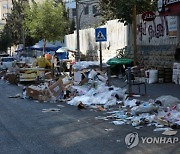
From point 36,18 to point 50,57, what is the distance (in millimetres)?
20469

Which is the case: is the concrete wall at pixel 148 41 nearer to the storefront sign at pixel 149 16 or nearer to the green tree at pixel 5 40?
the storefront sign at pixel 149 16

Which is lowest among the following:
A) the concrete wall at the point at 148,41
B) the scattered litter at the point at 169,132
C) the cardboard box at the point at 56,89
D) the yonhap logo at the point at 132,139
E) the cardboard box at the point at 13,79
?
the cardboard box at the point at 13,79

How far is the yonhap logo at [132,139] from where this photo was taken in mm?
7152

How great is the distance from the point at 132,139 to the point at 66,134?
4.56 ft

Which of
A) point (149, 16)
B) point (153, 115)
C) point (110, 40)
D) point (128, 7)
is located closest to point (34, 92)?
point (153, 115)

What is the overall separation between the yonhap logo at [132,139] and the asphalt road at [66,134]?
8 cm

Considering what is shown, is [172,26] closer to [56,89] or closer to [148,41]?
[148,41]

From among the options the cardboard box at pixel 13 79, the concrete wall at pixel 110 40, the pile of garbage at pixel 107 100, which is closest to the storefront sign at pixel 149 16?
the pile of garbage at pixel 107 100

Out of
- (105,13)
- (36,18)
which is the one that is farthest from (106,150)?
(36,18)

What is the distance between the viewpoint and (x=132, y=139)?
764 centimetres

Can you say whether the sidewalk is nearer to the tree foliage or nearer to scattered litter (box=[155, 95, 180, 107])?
scattered litter (box=[155, 95, 180, 107])

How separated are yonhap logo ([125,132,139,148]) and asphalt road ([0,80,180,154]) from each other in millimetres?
85

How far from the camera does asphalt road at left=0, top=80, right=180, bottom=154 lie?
22.3ft

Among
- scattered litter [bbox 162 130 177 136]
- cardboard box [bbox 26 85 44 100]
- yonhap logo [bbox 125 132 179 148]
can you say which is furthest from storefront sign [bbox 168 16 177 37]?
yonhap logo [bbox 125 132 179 148]
